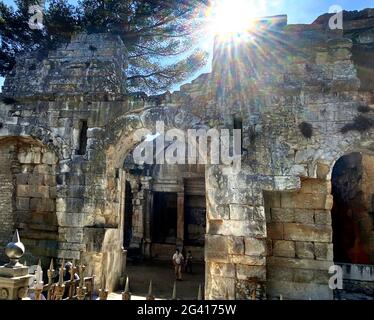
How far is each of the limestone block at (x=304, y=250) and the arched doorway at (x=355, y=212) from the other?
103 inches

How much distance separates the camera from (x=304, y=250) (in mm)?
6586

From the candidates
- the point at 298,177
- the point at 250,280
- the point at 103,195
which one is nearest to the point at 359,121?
the point at 298,177

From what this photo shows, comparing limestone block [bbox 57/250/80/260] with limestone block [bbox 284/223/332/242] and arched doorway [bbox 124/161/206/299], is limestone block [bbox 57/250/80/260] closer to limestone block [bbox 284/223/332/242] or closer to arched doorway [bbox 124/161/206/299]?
limestone block [bbox 284/223/332/242]

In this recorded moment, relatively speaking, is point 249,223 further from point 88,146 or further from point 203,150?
point 88,146

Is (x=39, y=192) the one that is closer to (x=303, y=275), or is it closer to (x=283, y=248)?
(x=283, y=248)

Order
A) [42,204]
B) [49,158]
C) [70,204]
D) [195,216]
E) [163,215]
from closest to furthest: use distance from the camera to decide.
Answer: [70,204] < [42,204] < [49,158] < [195,216] < [163,215]

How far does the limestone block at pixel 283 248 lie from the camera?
668 cm

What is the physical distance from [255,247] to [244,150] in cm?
201

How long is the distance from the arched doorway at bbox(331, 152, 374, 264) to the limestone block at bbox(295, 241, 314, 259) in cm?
260

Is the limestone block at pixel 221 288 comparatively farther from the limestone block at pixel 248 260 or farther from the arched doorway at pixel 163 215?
the arched doorway at pixel 163 215

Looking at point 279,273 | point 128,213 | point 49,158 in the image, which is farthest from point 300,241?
point 128,213

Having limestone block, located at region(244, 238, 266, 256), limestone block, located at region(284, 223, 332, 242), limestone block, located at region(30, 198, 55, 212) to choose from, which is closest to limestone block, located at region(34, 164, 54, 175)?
limestone block, located at region(30, 198, 55, 212)

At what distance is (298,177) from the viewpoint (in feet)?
21.3

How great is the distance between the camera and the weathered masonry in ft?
21.3
